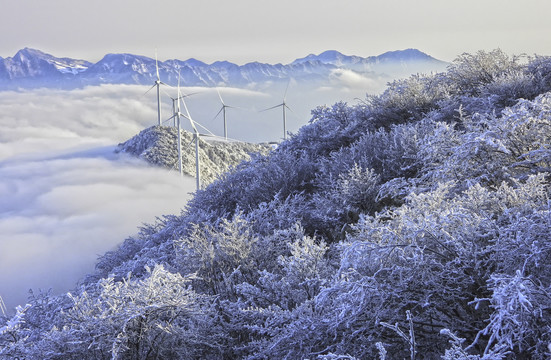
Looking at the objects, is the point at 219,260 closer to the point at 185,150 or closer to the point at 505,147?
the point at 505,147

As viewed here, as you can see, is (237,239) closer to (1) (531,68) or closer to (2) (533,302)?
(2) (533,302)

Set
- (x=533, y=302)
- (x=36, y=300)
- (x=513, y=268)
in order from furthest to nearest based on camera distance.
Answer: (x=36, y=300) → (x=513, y=268) → (x=533, y=302)

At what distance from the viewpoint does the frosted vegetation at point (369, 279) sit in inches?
183

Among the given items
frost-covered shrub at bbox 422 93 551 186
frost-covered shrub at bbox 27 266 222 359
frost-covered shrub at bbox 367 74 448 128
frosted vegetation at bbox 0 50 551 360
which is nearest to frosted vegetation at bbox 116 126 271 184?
frost-covered shrub at bbox 367 74 448 128

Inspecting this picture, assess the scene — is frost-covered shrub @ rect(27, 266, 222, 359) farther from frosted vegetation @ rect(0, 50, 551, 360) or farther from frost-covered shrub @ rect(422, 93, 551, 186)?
frost-covered shrub @ rect(422, 93, 551, 186)

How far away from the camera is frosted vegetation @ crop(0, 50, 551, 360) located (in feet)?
15.3

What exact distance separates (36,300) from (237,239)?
9.93ft

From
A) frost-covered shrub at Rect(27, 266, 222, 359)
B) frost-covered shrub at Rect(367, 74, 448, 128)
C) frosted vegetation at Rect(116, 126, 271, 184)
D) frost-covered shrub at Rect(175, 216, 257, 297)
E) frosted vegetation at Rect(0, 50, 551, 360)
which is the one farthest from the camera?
frosted vegetation at Rect(116, 126, 271, 184)

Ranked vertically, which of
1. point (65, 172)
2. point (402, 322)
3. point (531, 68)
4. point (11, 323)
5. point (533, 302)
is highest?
point (531, 68)

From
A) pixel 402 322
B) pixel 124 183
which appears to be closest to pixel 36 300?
pixel 402 322

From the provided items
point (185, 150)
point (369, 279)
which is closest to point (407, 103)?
point (369, 279)

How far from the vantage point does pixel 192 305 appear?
21.0 ft

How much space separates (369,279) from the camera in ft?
16.2

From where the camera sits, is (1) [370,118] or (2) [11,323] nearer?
(2) [11,323]
